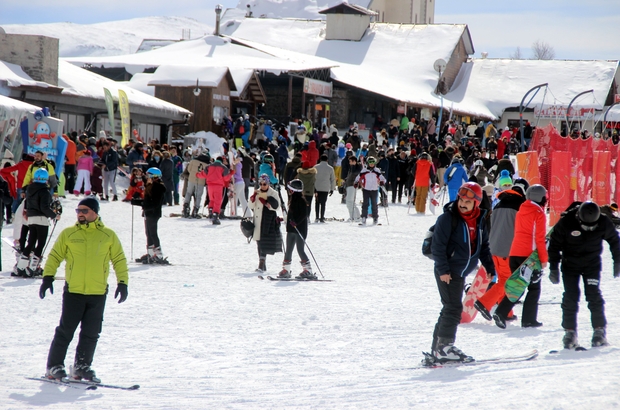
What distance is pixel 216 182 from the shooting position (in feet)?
53.0

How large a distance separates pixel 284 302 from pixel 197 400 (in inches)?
141

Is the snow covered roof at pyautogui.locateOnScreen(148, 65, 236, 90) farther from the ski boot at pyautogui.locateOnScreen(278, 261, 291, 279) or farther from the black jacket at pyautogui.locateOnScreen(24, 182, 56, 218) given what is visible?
the black jacket at pyautogui.locateOnScreen(24, 182, 56, 218)

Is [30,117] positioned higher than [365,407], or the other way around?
[30,117]

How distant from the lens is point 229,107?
101ft

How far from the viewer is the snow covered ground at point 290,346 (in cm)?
509

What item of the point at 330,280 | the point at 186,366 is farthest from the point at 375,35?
the point at 186,366

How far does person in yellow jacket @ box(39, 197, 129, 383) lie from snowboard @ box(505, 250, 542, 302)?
3368 millimetres

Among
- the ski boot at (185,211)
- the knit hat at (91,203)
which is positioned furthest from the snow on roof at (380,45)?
the knit hat at (91,203)

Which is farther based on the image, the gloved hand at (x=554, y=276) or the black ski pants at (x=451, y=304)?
the gloved hand at (x=554, y=276)

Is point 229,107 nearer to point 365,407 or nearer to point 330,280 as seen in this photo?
point 330,280

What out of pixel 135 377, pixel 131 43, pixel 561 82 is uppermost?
pixel 131 43

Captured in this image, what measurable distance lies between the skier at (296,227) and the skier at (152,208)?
181cm

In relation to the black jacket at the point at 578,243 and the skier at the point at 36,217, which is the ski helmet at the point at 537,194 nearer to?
the black jacket at the point at 578,243

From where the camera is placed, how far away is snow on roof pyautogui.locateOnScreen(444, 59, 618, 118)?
44.4 meters
